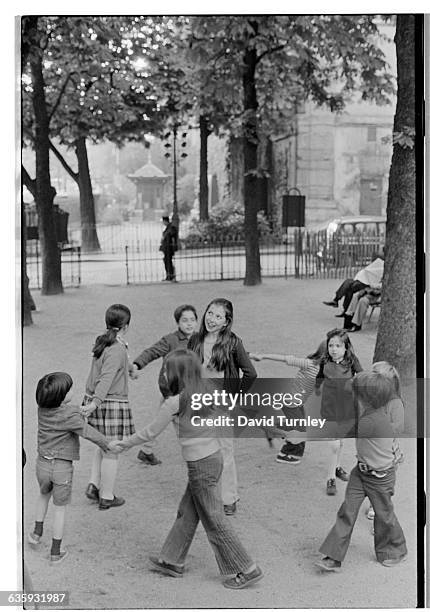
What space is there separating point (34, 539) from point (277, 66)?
2034mm

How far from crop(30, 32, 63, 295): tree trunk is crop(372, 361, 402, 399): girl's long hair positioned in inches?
48.8

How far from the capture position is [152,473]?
4305 millimetres

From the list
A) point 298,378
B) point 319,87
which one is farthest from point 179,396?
point 319,87

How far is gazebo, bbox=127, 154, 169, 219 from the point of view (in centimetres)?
439

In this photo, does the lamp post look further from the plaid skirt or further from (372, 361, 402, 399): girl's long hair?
(372, 361, 402, 399): girl's long hair

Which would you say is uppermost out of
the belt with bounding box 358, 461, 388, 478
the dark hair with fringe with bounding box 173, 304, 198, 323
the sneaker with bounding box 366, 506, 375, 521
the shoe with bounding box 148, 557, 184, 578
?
the dark hair with fringe with bounding box 173, 304, 198, 323

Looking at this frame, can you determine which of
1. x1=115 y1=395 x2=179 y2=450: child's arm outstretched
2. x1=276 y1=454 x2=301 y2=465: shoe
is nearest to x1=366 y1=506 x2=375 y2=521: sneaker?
x1=276 y1=454 x2=301 y2=465: shoe

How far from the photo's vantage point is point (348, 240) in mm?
4457

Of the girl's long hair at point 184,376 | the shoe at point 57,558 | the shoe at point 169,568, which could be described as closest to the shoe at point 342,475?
the girl's long hair at point 184,376

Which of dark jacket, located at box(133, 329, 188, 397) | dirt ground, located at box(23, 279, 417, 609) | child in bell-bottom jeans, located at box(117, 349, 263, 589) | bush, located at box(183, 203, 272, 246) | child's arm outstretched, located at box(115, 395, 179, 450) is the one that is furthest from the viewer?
bush, located at box(183, 203, 272, 246)

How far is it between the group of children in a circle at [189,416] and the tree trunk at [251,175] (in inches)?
9.5

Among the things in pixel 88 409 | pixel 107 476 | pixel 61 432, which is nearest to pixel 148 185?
pixel 88 409

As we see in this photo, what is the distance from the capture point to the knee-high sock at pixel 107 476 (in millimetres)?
4246

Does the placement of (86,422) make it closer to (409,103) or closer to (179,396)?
(179,396)
